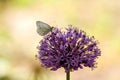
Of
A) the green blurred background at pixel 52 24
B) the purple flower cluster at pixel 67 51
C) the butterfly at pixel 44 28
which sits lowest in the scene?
the purple flower cluster at pixel 67 51

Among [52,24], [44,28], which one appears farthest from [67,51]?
[52,24]

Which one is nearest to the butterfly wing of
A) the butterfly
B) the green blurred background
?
the butterfly

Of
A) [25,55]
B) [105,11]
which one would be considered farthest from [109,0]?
[25,55]

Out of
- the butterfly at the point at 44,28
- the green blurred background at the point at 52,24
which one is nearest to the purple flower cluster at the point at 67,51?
the butterfly at the point at 44,28

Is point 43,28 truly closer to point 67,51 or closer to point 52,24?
point 67,51

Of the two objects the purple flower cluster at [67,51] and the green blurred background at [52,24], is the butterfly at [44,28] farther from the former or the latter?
the green blurred background at [52,24]

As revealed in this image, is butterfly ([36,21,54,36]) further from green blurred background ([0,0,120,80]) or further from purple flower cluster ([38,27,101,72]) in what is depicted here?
green blurred background ([0,0,120,80])
